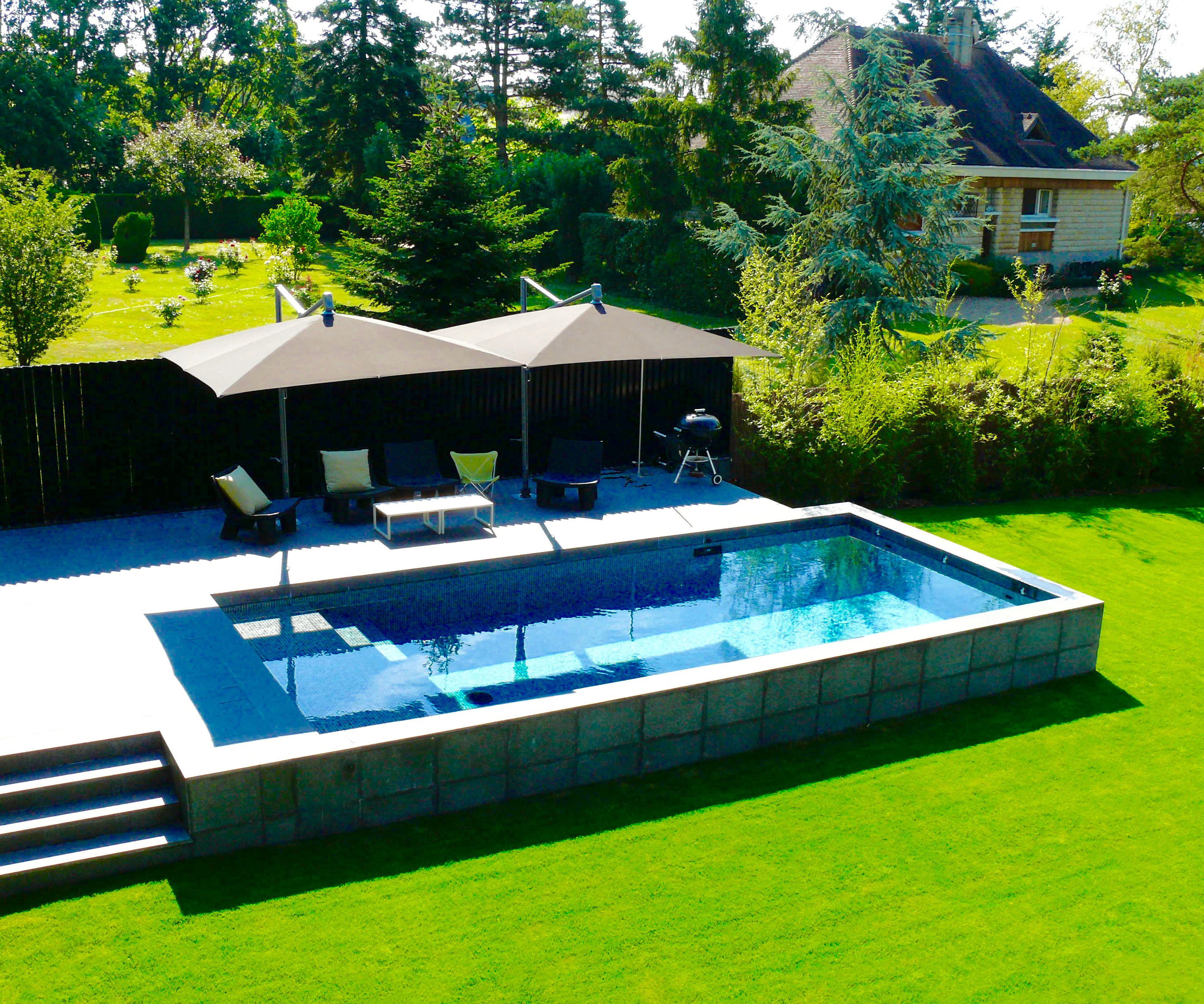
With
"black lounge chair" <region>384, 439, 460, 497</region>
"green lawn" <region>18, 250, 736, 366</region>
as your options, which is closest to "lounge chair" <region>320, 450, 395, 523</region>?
"black lounge chair" <region>384, 439, 460, 497</region>

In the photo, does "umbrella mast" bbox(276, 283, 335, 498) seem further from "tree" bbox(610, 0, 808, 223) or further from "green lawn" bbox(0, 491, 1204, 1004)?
"tree" bbox(610, 0, 808, 223)

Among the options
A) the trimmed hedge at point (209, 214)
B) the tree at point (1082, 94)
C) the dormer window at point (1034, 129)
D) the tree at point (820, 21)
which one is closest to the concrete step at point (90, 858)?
the trimmed hedge at point (209, 214)

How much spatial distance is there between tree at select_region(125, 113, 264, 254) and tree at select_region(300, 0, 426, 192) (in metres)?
6.62

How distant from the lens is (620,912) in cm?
589

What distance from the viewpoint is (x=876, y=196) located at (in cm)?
2111

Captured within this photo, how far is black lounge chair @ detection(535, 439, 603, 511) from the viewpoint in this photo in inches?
517

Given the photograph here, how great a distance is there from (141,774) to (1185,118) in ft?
89.8

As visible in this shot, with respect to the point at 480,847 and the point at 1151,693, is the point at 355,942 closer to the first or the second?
the point at 480,847

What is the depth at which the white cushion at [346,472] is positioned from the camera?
480 inches

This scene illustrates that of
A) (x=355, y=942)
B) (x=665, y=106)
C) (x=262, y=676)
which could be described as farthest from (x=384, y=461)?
(x=665, y=106)

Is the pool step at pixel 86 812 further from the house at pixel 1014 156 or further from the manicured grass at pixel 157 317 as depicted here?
the house at pixel 1014 156

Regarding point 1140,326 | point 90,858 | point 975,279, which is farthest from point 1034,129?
point 90,858

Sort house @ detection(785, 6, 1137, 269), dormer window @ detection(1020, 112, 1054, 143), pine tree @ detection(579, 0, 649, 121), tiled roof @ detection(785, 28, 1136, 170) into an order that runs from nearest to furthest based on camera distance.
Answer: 1. tiled roof @ detection(785, 28, 1136, 170)
2. house @ detection(785, 6, 1137, 269)
3. dormer window @ detection(1020, 112, 1054, 143)
4. pine tree @ detection(579, 0, 649, 121)

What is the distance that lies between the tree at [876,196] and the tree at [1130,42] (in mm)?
29704
